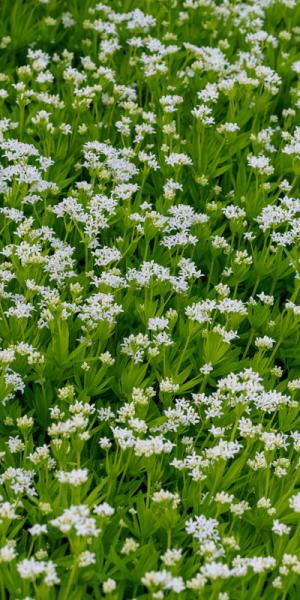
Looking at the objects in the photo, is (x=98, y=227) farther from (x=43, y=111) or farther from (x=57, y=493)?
(x=57, y=493)

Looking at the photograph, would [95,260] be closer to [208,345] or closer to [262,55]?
[208,345]

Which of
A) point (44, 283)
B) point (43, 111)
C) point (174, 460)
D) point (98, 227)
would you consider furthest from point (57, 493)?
point (43, 111)

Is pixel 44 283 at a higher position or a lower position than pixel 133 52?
lower

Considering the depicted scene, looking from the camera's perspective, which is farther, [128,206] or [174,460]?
[128,206]

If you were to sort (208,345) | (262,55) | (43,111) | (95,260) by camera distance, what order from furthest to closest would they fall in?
(262,55) → (43,111) → (95,260) → (208,345)

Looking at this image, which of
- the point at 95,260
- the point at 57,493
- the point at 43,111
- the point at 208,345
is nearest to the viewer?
the point at 57,493

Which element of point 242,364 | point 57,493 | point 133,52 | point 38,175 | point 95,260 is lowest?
point 57,493

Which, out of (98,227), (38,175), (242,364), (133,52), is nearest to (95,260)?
(98,227)
